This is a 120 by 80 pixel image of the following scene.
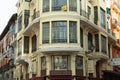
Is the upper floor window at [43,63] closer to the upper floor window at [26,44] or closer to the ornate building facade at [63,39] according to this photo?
the ornate building facade at [63,39]

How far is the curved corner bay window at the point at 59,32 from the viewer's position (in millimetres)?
39000

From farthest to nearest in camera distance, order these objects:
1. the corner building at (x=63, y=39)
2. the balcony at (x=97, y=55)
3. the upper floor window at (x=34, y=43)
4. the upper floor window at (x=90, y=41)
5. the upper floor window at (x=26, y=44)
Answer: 1. the upper floor window at (x=26, y=44)
2. the upper floor window at (x=34, y=43)
3. the upper floor window at (x=90, y=41)
4. the balcony at (x=97, y=55)
5. the corner building at (x=63, y=39)

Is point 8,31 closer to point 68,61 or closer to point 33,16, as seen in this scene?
point 33,16

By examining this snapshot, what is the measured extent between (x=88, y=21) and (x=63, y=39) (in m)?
4.25

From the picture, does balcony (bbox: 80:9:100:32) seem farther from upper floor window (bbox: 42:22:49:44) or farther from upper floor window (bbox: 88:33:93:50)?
upper floor window (bbox: 42:22:49:44)

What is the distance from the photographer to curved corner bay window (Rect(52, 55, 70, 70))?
39438 mm

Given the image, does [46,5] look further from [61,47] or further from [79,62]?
[79,62]

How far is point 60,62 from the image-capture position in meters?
39.6

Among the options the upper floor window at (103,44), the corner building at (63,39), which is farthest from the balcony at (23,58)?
the upper floor window at (103,44)

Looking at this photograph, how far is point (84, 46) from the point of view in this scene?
41719 millimetres

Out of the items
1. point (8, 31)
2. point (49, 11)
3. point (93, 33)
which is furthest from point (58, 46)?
point (8, 31)

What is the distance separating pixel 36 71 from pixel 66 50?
558 cm

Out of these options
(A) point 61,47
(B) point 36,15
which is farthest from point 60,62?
(B) point 36,15

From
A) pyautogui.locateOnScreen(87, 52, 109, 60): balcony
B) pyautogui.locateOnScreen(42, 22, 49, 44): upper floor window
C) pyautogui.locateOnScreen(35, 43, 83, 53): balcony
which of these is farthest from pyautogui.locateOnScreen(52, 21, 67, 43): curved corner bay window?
pyautogui.locateOnScreen(87, 52, 109, 60): balcony
